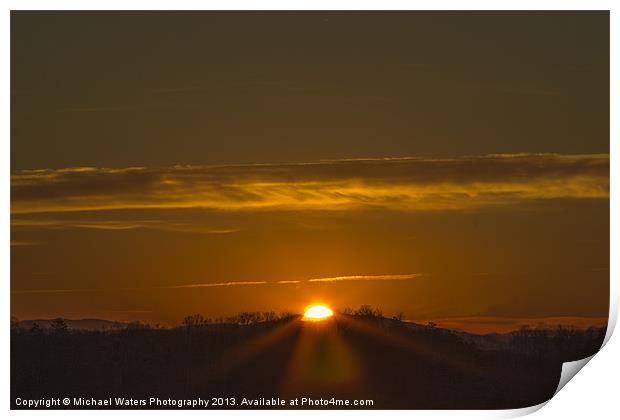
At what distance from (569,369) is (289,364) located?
1204 mm

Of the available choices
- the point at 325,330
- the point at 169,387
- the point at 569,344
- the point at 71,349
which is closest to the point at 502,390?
the point at 569,344

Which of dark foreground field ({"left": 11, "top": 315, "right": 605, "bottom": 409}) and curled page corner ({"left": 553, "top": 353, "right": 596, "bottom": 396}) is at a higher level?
dark foreground field ({"left": 11, "top": 315, "right": 605, "bottom": 409})

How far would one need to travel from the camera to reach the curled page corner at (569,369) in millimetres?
6461

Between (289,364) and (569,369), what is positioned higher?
(289,364)

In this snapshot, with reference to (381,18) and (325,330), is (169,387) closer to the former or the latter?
(325,330)

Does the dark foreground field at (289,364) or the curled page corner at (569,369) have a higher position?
the dark foreground field at (289,364)

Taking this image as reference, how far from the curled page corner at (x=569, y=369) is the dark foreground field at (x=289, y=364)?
3 centimetres

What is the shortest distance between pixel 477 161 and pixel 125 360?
5.72 ft

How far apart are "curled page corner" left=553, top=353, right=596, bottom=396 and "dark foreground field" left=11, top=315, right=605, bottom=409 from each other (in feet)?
0.08

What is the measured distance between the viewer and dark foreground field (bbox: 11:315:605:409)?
6461mm

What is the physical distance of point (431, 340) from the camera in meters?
6.52

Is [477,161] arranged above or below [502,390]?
above

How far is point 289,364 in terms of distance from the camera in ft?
21.3

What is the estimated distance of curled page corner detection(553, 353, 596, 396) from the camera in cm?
646
